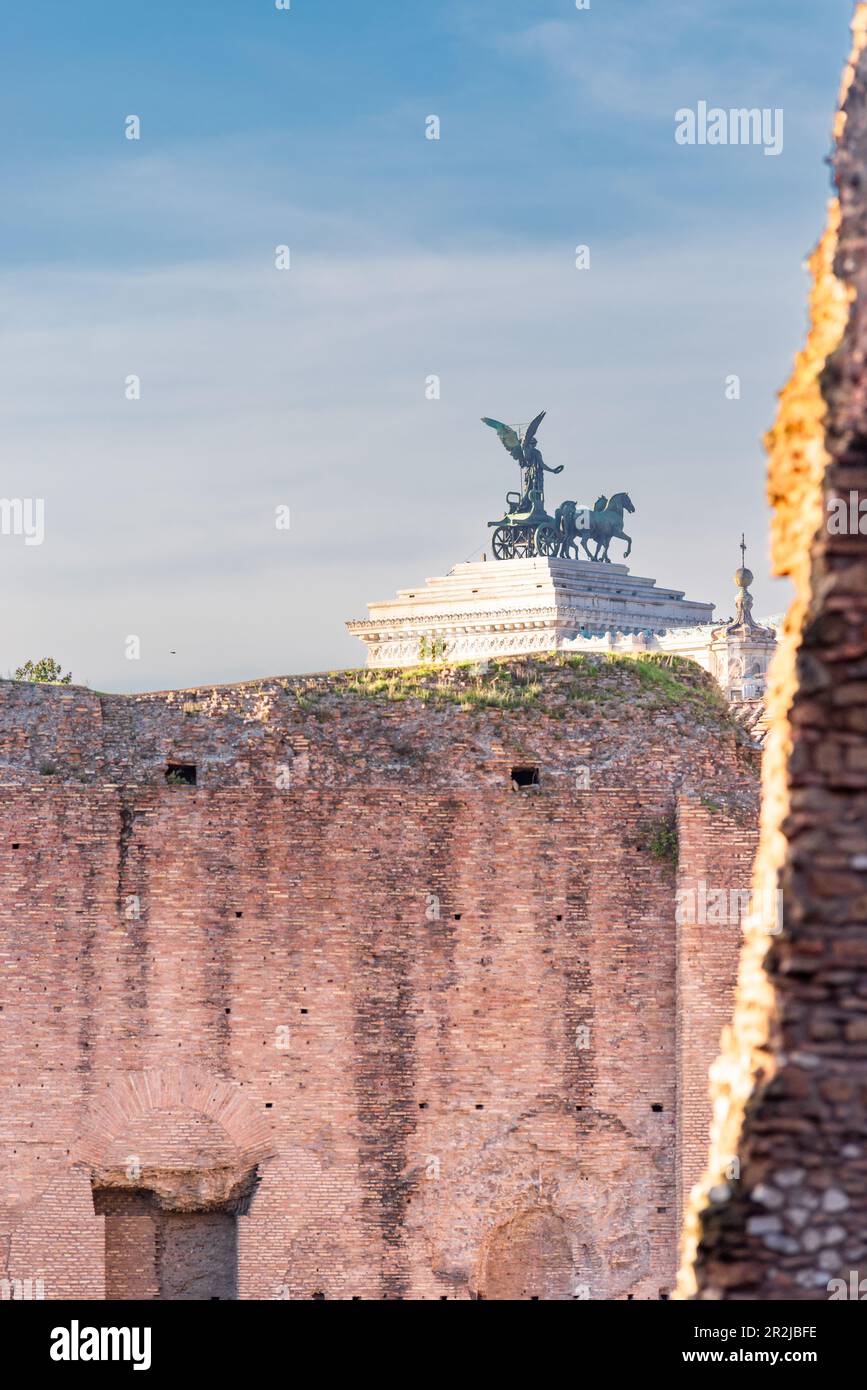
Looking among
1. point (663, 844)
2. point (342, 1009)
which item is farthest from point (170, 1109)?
point (663, 844)

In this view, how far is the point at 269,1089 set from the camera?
17.8 m

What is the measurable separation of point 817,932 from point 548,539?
243ft

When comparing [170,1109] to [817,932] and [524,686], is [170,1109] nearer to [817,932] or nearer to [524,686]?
[524,686]

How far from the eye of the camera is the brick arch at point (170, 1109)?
1766 cm

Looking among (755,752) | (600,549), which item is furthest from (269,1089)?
(600,549)

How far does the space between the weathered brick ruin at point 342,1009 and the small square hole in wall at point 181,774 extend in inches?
1.5

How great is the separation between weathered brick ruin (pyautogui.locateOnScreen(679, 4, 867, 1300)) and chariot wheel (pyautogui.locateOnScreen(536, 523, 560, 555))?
73658 mm

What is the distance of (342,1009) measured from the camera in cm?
1788

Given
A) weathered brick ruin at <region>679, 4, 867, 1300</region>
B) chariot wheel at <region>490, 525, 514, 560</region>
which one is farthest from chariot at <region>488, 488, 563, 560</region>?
weathered brick ruin at <region>679, 4, 867, 1300</region>

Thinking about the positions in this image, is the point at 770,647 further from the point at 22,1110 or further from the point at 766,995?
the point at 766,995

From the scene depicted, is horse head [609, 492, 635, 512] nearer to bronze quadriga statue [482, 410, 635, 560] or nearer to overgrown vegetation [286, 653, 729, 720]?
bronze quadriga statue [482, 410, 635, 560]

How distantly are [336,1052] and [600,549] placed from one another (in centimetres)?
6514

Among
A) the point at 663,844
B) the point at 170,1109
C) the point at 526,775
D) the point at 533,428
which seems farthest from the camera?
the point at 533,428

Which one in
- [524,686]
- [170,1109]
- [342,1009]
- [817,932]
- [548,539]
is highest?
[548,539]
